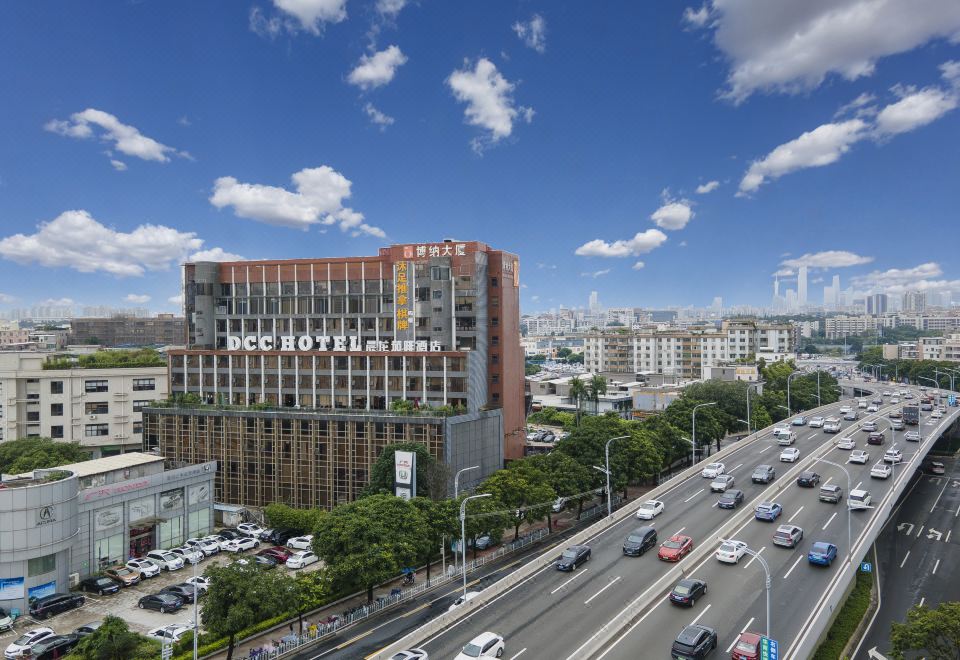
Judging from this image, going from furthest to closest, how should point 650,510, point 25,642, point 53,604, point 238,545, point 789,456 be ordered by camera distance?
point 789,456, point 238,545, point 650,510, point 53,604, point 25,642

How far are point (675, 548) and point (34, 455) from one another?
227 ft

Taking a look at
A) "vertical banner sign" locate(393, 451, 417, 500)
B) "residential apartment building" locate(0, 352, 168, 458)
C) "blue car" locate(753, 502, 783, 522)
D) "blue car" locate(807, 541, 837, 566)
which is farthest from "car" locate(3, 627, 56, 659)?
"residential apartment building" locate(0, 352, 168, 458)

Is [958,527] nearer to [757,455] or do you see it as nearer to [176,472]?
[757,455]

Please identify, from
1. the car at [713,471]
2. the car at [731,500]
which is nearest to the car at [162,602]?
the car at [731,500]

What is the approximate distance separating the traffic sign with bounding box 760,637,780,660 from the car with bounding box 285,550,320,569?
122ft

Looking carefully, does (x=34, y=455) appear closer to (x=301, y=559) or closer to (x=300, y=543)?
(x=300, y=543)

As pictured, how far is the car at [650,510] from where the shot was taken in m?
51.8

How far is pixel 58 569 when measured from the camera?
48406 mm

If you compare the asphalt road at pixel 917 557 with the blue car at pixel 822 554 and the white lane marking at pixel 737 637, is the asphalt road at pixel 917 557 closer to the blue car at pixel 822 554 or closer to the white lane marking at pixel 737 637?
the blue car at pixel 822 554

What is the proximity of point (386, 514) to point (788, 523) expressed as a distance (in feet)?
103

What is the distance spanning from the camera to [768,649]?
28125 millimetres

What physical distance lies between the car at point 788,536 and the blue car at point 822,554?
1.94 m

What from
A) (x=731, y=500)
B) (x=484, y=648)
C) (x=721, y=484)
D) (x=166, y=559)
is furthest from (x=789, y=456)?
(x=166, y=559)

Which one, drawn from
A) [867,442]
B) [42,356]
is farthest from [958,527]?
[42,356]
